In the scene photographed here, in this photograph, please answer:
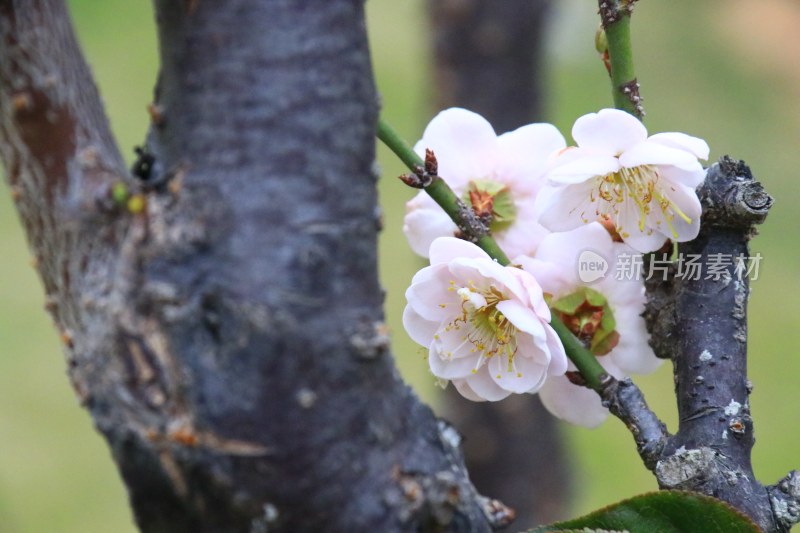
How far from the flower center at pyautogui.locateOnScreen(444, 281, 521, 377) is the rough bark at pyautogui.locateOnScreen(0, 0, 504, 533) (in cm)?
12

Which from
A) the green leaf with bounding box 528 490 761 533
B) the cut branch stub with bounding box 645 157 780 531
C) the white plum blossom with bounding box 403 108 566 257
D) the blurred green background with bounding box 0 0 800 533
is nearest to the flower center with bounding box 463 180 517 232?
the white plum blossom with bounding box 403 108 566 257

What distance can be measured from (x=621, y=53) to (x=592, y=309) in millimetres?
150

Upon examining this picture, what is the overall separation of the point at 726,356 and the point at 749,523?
122 millimetres

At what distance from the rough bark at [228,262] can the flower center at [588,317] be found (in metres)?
0.18

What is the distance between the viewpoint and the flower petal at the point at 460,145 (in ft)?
1.91

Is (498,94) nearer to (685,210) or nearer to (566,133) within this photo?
(685,210)

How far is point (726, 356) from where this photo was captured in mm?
513

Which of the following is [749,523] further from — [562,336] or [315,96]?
[315,96]

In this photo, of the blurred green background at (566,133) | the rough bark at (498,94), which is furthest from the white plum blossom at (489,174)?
the blurred green background at (566,133)

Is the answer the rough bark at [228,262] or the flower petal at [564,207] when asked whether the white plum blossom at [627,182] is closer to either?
the flower petal at [564,207]

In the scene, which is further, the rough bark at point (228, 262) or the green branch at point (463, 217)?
the green branch at point (463, 217)

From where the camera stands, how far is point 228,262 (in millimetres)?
363

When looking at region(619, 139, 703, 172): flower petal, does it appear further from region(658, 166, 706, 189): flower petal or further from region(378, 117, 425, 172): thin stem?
region(378, 117, 425, 172): thin stem

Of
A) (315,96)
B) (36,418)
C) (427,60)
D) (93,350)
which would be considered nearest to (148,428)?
(93,350)
